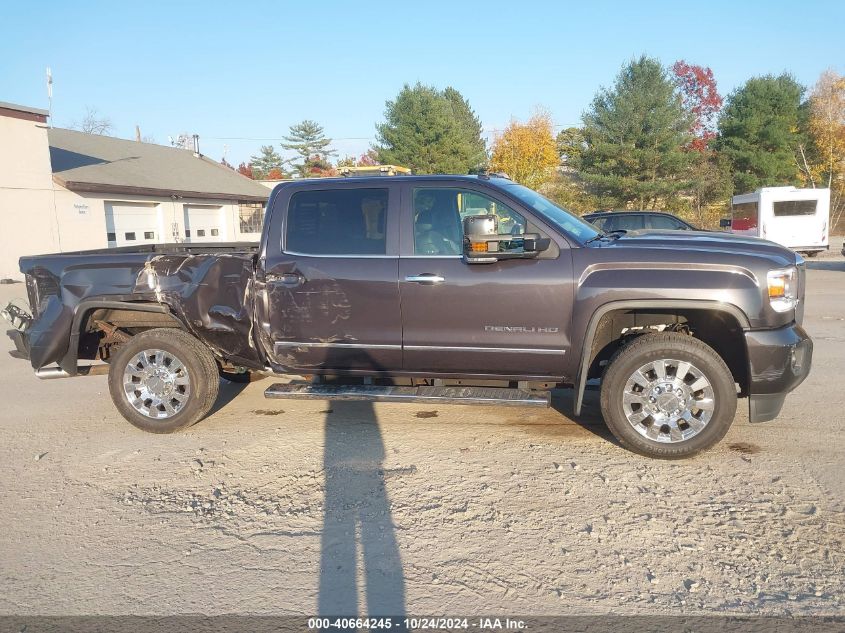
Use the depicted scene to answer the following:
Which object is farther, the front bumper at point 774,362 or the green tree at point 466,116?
the green tree at point 466,116

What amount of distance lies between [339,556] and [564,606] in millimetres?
1169

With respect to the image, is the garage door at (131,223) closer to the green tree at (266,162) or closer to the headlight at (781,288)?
the headlight at (781,288)

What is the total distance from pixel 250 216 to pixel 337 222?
26012 mm

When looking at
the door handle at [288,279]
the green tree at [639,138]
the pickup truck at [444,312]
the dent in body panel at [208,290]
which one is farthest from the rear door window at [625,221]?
the green tree at [639,138]

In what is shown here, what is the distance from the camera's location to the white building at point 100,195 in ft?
59.5

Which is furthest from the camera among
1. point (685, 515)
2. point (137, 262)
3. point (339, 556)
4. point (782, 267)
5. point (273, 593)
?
point (137, 262)

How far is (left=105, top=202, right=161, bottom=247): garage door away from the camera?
21.3 meters

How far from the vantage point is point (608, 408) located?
177 inches

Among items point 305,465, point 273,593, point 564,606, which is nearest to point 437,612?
point 564,606

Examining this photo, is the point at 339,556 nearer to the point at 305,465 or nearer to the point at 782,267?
the point at 305,465

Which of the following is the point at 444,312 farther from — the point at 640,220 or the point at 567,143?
the point at 567,143

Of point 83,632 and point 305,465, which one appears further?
point 305,465

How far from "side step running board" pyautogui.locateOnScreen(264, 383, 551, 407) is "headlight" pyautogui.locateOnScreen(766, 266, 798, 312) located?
1.66 m

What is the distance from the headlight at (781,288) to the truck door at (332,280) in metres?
2.60
